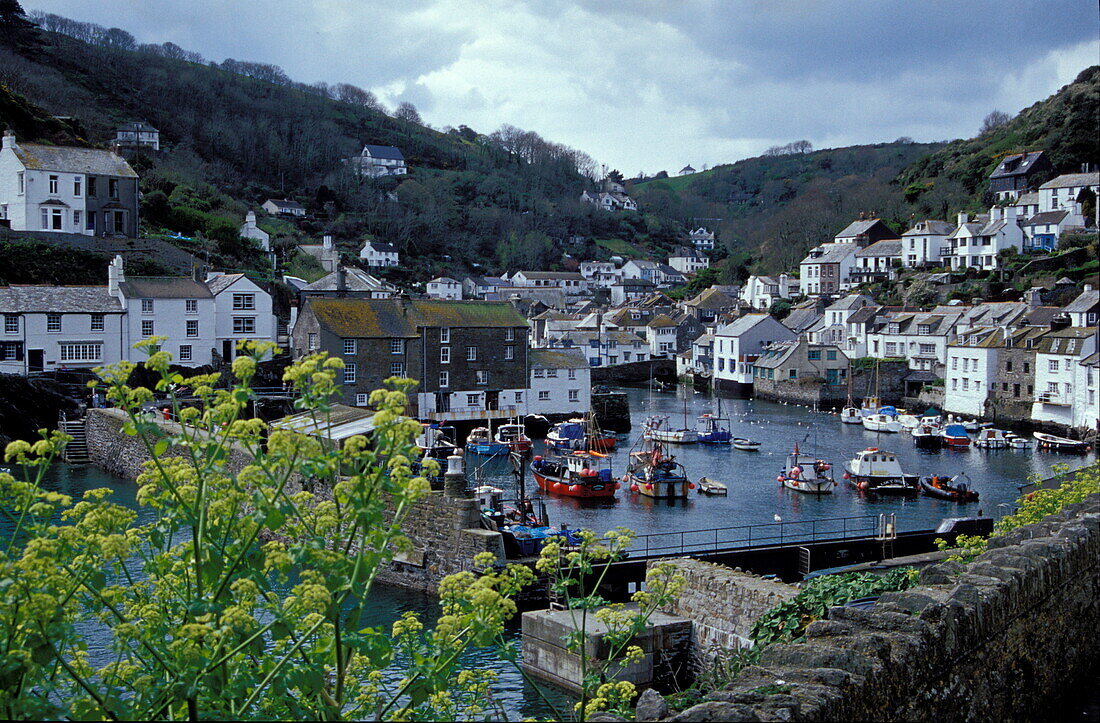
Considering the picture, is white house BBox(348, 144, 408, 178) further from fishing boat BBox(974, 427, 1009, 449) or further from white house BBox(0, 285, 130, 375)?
fishing boat BBox(974, 427, 1009, 449)

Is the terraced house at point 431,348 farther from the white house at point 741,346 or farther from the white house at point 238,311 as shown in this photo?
the white house at point 741,346

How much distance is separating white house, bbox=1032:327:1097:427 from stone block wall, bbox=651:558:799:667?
4466cm

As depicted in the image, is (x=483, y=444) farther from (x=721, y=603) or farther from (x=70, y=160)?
(x=70, y=160)

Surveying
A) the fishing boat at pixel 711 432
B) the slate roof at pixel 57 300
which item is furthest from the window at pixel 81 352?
the fishing boat at pixel 711 432

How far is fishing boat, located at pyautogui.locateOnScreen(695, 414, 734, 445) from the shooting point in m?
53.8

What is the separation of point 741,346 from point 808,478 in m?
41.3

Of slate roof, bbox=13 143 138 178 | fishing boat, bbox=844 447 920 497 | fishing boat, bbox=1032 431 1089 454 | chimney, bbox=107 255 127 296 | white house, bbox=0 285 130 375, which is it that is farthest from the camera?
slate roof, bbox=13 143 138 178

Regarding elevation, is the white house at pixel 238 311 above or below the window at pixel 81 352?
above

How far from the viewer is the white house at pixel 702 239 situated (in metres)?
177

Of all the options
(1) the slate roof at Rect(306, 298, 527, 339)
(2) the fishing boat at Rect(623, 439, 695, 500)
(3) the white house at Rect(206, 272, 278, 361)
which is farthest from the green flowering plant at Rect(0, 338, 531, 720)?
(3) the white house at Rect(206, 272, 278, 361)

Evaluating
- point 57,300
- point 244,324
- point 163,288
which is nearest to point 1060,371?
point 244,324

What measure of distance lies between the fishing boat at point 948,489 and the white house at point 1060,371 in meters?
18.1

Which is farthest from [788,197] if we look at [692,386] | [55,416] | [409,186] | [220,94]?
[55,416]

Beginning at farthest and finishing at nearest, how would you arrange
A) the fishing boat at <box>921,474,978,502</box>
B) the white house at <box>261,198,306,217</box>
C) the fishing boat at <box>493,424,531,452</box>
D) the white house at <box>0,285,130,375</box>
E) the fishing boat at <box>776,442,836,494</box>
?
the white house at <box>261,198,306,217</box> → the fishing boat at <box>493,424,531,452</box> → the white house at <box>0,285,130,375</box> → the fishing boat at <box>776,442,836,494</box> → the fishing boat at <box>921,474,978,502</box>
